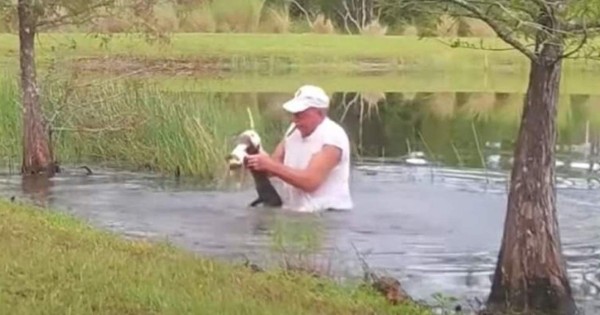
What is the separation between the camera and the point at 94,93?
17.0m

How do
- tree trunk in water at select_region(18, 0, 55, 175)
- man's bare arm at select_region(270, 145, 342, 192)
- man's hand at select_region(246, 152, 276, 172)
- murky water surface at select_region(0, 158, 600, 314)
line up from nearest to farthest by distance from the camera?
1. murky water surface at select_region(0, 158, 600, 314)
2. man's hand at select_region(246, 152, 276, 172)
3. man's bare arm at select_region(270, 145, 342, 192)
4. tree trunk in water at select_region(18, 0, 55, 175)

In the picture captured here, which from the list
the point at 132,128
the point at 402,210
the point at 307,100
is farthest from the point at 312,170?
the point at 132,128

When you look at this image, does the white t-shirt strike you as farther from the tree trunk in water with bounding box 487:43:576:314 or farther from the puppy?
the tree trunk in water with bounding box 487:43:576:314

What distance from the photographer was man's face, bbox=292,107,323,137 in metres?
10.5

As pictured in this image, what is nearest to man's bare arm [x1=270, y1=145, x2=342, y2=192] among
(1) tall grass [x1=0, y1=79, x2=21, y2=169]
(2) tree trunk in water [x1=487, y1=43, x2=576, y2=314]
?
(2) tree trunk in water [x1=487, y1=43, x2=576, y2=314]

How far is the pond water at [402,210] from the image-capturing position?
1024 cm

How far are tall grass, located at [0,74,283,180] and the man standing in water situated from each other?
4.66 meters

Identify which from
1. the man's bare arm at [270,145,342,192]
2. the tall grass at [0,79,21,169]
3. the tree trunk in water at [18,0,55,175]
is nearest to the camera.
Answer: the man's bare arm at [270,145,342,192]

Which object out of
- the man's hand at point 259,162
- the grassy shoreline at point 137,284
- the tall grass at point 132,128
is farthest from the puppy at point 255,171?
the tall grass at point 132,128

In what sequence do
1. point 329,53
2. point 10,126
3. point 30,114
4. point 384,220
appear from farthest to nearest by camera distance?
point 329,53
point 10,126
point 30,114
point 384,220

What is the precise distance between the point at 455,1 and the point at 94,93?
988cm

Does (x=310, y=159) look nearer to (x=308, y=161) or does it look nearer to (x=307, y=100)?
(x=308, y=161)

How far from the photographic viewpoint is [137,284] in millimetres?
7262

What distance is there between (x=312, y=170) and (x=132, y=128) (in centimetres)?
635
